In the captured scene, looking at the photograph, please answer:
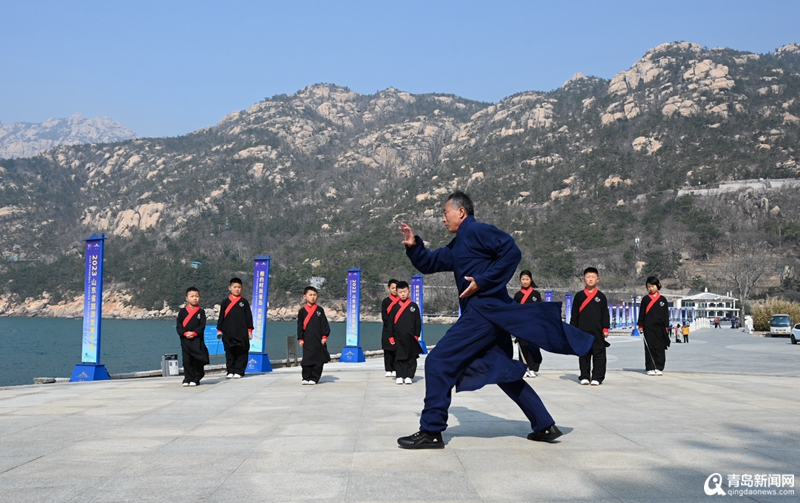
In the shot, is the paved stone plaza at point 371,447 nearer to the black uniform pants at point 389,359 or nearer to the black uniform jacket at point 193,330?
the black uniform jacket at point 193,330

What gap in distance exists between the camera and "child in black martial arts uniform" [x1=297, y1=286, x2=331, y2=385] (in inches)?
415

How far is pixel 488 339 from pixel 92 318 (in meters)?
9.14

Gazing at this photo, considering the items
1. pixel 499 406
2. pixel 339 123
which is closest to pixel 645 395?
pixel 499 406

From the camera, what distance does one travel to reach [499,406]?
7488 millimetres

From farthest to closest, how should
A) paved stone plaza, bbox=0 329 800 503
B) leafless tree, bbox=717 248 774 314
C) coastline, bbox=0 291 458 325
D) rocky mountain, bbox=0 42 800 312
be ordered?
coastline, bbox=0 291 458 325 < rocky mountain, bbox=0 42 800 312 < leafless tree, bbox=717 248 774 314 < paved stone plaza, bbox=0 329 800 503

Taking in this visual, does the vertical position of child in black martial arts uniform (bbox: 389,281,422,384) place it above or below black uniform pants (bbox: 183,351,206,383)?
above

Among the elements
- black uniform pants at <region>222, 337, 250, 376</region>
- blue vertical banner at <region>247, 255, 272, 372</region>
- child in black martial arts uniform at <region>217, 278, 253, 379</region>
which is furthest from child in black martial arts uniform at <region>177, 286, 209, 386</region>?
blue vertical banner at <region>247, 255, 272, 372</region>

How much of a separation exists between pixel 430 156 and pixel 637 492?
170m

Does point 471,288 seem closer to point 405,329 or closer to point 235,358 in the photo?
point 405,329

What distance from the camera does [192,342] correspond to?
10312mm

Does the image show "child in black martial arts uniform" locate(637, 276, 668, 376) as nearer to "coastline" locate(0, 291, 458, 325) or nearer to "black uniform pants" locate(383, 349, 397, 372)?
"black uniform pants" locate(383, 349, 397, 372)

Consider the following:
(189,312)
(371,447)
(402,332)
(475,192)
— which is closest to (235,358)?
(189,312)

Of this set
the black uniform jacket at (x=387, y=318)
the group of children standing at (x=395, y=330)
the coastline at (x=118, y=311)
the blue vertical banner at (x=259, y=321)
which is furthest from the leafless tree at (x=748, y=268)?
the black uniform jacket at (x=387, y=318)

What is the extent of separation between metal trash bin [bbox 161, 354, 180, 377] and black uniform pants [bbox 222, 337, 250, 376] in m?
2.33
